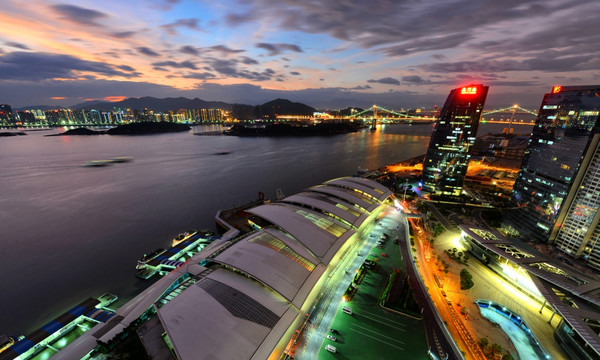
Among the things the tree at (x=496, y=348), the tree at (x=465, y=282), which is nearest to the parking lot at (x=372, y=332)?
the tree at (x=496, y=348)

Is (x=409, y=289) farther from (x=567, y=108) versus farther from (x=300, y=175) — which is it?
(x=300, y=175)

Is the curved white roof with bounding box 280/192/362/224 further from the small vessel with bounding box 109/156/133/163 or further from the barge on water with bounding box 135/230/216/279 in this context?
the small vessel with bounding box 109/156/133/163

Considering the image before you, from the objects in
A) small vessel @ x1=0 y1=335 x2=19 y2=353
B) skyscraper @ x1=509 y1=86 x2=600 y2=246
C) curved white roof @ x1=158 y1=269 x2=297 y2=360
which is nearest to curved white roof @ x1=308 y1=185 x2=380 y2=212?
curved white roof @ x1=158 y1=269 x2=297 y2=360

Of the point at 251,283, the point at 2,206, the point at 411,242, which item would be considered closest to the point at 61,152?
the point at 2,206

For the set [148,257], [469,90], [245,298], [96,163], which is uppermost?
[469,90]

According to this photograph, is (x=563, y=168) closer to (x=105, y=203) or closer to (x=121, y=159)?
(x=105, y=203)

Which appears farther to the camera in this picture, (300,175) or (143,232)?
(300,175)

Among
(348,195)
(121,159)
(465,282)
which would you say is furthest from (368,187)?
(121,159)
